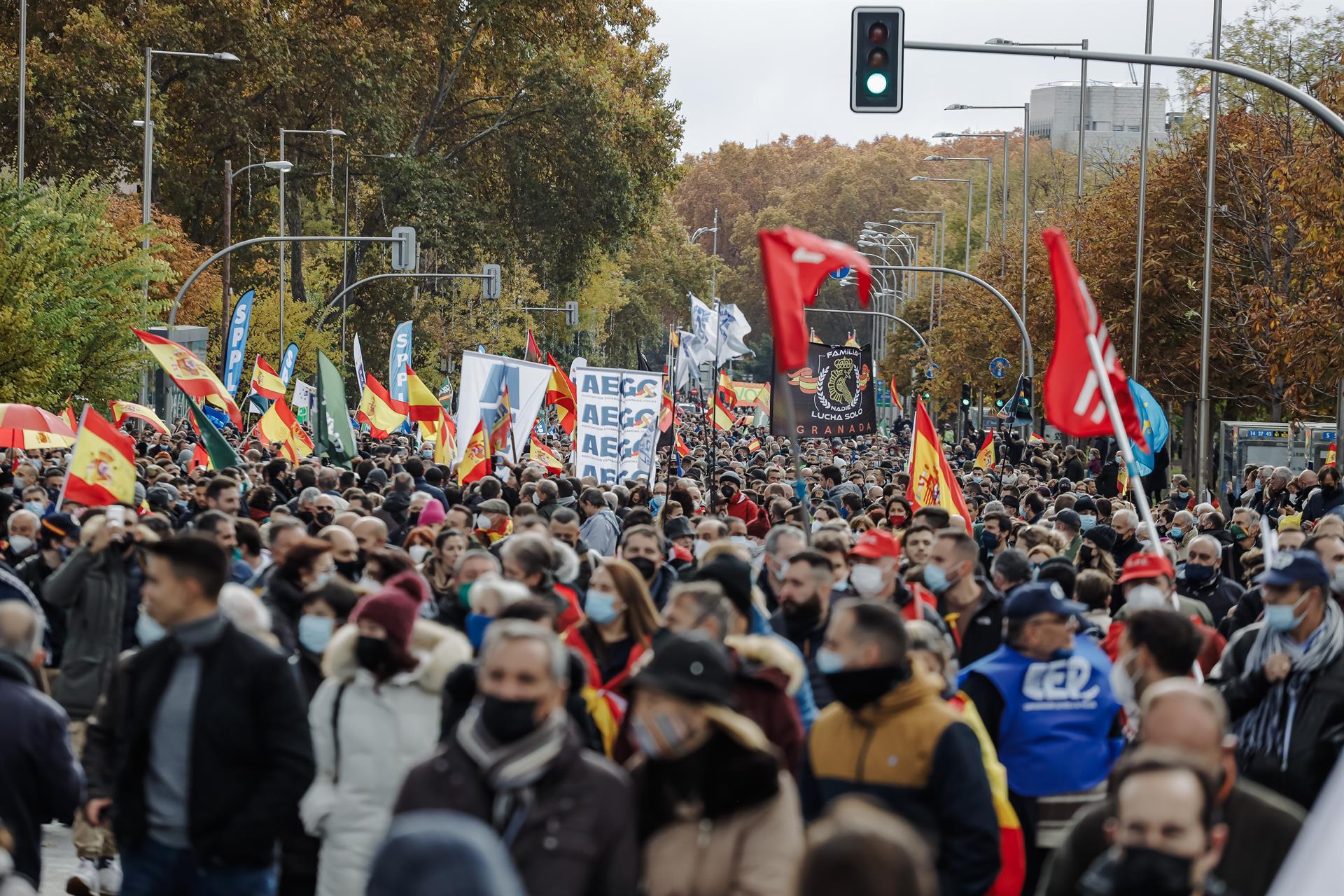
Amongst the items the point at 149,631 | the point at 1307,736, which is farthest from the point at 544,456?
the point at 1307,736

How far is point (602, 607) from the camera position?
7.23 m

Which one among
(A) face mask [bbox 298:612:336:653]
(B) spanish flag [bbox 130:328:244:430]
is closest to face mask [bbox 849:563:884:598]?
(A) face mask [bbox 298:612:336:653]

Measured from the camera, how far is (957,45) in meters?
14.8

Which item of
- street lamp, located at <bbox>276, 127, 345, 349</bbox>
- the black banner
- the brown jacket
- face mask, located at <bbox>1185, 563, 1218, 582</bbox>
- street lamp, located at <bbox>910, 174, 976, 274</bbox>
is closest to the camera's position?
the brown jacket

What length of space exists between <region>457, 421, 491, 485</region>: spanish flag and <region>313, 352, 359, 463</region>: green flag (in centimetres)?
232

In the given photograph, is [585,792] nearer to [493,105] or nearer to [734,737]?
[734,737]

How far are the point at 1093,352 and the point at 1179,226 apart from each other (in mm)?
29679

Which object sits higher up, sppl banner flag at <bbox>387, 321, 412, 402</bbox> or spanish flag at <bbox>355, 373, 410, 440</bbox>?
sppl banner flag at <bbox>387, 321, 412, 402</bbox>

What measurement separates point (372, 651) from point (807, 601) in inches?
91.3

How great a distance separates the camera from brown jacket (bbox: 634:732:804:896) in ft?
14.0

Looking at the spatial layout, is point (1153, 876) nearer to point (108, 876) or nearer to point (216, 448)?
point (108, 876)

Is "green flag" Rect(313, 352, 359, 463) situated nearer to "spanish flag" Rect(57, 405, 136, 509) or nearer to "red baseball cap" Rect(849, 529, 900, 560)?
"spanish flag" Rect(57, 405, 136, 509)

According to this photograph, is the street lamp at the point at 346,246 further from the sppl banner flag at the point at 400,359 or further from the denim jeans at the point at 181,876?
the denim jeans at the point at 181,876

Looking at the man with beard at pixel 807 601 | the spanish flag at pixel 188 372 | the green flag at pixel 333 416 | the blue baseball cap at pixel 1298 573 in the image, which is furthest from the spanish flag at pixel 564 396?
the blue baseball cap at pixel 1298 573
